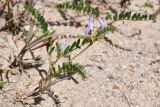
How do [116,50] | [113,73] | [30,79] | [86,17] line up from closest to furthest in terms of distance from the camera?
[30,79] → [113,73] → [116,50] → [86,17]

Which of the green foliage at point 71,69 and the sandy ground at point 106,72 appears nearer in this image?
the green foliage at point 71,69

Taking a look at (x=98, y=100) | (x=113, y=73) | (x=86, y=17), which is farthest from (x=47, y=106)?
(x=86, y=17)

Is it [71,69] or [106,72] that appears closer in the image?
[71,69]

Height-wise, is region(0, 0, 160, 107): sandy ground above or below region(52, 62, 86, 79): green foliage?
below

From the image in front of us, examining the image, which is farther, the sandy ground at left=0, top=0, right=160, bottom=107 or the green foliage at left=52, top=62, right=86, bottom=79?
the sandy ground at left=0, top=0, right=160, bottom=107

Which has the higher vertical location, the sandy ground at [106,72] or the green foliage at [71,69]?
the green foliage at [71,69]

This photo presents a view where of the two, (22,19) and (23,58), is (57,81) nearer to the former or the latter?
(23,58)

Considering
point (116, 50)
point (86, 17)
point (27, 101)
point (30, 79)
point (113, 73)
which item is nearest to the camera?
point (27, 101)

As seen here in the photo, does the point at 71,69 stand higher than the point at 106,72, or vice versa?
the point at 71,69
